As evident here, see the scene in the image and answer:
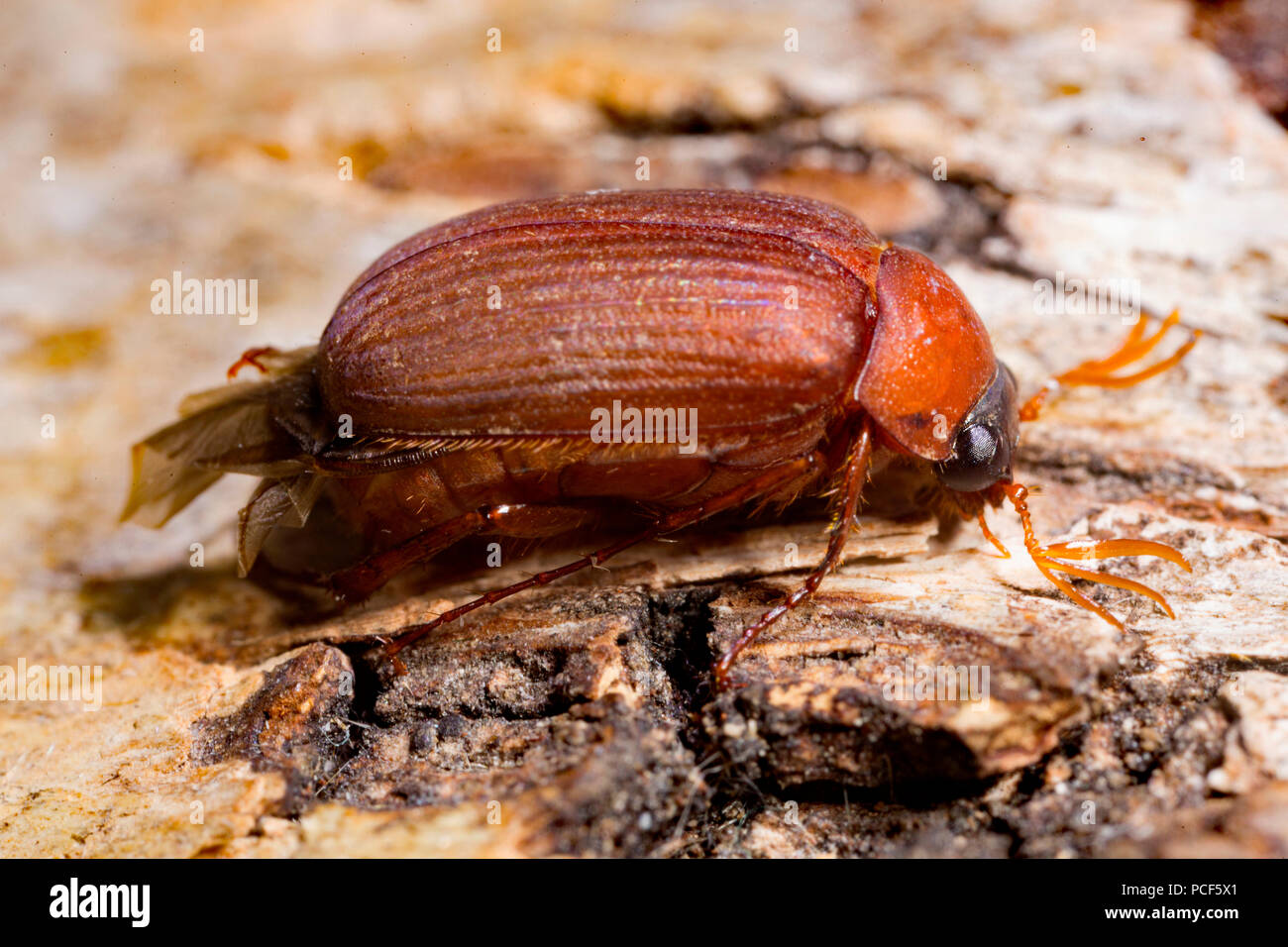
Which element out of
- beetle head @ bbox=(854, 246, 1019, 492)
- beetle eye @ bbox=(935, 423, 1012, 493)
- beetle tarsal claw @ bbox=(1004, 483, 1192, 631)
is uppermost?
beetle head @ bbox=(854, 246, 1019, 492)

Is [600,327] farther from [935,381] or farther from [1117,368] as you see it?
[1117,368]

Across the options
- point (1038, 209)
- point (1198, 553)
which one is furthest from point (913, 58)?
point (1198, 553)

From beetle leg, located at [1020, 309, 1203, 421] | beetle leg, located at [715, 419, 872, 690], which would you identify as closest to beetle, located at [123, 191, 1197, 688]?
beetle leg, located at [715, 419, 872, 690]

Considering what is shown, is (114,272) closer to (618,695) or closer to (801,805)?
(618,695)

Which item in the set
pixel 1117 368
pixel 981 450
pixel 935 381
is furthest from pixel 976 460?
pixel 1117 368

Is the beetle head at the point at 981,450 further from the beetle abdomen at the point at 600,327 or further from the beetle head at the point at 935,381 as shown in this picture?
the beetle abdomen at the point at 600,327

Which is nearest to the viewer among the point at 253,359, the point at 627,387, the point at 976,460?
the point at 627,387

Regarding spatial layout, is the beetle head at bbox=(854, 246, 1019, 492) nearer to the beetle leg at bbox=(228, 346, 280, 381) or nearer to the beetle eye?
Answer: the beetle eye
